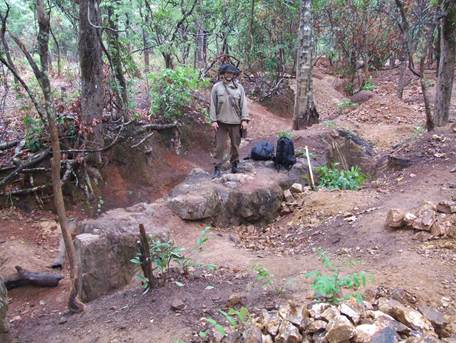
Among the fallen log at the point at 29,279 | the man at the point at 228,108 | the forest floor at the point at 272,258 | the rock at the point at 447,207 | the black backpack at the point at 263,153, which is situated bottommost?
the fallen log at the point at 29,279

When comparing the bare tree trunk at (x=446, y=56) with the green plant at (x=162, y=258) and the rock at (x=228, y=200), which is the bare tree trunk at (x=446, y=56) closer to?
the rock at (x=228, y=200)

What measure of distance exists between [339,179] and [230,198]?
230 centimetres

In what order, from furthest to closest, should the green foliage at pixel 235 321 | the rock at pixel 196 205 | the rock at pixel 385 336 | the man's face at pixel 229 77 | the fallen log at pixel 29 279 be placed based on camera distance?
the man's face at pixel 229 77 < the rock at pixel 196 205 < the fallen log at pixel 29 279 < the green foliage at pixel 235 321 < the rock at pixel 385 336

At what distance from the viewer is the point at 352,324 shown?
277cm

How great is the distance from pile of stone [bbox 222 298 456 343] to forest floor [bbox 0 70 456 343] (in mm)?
401

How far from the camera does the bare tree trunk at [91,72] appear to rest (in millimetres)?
6410

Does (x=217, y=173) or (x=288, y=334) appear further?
(x=217, y=173)

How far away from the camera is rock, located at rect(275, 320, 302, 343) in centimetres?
284

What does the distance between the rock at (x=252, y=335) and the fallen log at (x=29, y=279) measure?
3.24m

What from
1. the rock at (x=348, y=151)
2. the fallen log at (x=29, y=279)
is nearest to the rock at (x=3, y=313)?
the fallen log at (x=29, y=279)

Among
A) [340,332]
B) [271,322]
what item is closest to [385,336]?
[340,332]

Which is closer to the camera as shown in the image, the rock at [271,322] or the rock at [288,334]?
the rock at [288,334]

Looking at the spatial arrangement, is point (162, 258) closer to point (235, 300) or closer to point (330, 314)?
point (235, 300)

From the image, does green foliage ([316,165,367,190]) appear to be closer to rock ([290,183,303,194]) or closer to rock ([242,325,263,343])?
rock ([290,183,303,194])
